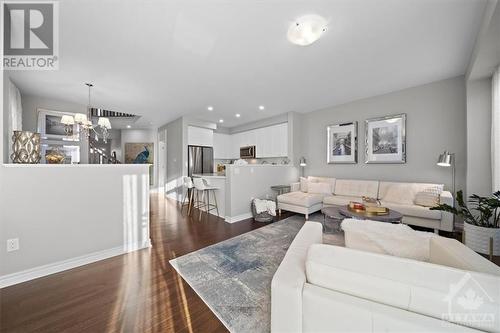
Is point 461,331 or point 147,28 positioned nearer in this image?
point 461,331

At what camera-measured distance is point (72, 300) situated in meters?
1.65

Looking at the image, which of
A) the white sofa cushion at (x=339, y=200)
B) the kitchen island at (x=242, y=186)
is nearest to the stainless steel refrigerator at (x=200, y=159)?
the kitchen island at (x=242, y=186)

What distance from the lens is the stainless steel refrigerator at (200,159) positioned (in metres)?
5.78

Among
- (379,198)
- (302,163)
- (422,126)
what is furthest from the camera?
(302,163)

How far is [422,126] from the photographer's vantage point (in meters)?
3.74

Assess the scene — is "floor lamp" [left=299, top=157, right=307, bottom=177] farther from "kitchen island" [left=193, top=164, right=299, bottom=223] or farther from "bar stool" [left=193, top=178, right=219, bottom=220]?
"bar stool" [left=193, top=178, right=219, bottom=220]

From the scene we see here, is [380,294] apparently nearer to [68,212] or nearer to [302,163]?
[68,212]

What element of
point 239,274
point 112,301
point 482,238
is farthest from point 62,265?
point 482,238

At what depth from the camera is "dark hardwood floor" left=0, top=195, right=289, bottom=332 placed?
4.58ft

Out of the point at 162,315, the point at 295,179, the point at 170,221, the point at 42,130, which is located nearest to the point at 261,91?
the point at 295,179

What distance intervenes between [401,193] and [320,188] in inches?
59.8

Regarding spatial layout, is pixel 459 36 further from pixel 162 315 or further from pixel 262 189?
pixel 162 315

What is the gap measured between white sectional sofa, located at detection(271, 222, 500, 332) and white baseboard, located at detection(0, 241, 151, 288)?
7.94ft

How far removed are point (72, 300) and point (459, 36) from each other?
4.98 metres
